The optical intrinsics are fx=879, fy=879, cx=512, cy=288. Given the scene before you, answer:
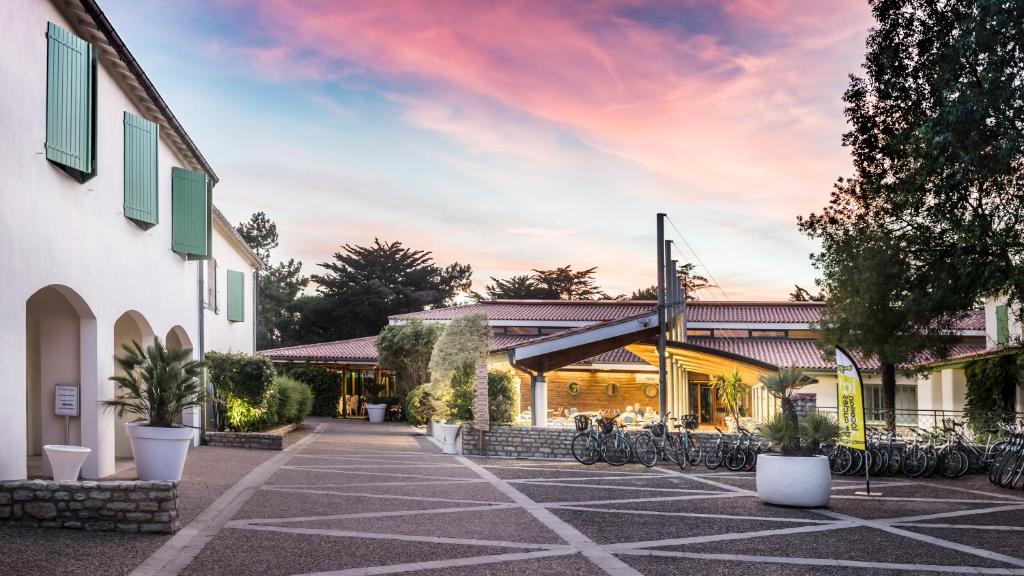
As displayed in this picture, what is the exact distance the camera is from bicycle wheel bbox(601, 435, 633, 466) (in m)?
17.6

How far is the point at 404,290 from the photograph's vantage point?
5078cm

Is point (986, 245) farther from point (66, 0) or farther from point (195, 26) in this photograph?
point (195, 26)

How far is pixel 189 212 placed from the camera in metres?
16.3

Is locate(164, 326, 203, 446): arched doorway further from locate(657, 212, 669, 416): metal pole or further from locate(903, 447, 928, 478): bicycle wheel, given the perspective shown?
locate(903, 447, 928, 478): bicycle wheel

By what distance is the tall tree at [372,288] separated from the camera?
49906 millimetres

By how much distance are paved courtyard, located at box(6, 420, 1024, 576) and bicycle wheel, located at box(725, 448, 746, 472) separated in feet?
3.52

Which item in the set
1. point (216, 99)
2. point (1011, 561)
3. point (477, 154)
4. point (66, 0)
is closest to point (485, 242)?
point (477, 154)

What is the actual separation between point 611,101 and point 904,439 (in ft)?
29.2

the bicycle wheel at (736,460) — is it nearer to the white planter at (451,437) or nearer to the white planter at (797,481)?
the white planter at (797,481)

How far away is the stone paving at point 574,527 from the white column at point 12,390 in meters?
1.97

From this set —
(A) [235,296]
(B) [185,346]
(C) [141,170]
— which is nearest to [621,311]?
(A) [235,296]

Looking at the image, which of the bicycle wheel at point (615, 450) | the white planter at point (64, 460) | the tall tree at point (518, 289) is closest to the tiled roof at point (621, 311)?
the bicycle wheel at point (615, 450)

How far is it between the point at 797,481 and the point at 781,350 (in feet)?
70.2

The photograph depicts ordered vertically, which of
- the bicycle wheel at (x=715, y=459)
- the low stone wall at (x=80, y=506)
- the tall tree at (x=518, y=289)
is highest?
the tall tree at (x=518, y=289)
